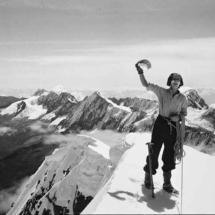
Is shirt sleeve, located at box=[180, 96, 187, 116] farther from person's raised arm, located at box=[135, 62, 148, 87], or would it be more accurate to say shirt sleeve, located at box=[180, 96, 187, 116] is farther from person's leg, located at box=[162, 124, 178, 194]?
person's raised arm, located at box=[135, 62, 148, 87]

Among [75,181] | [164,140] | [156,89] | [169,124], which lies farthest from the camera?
[75,181]

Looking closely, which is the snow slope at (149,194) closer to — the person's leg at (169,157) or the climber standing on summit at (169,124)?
the person's leg at (169,157)

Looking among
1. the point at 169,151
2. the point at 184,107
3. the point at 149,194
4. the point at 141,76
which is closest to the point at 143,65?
the point at 141,76

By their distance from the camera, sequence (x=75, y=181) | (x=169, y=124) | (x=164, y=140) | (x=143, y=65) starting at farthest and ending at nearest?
(x=75, y=181)
(x=164, y=140)
(x=169, y=124)
(x=143, y=65)

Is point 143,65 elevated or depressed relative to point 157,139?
elevated

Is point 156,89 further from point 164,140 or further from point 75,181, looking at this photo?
point 75,181

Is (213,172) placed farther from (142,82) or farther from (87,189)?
(87,189)

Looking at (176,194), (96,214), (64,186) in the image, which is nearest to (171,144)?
(176,194)
